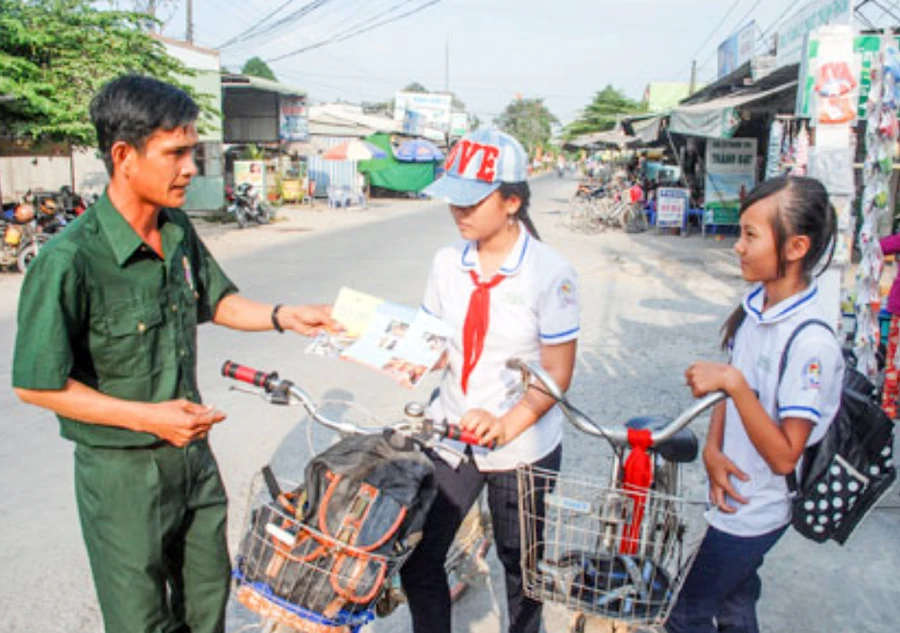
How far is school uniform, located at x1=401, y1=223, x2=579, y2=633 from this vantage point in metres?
2.23

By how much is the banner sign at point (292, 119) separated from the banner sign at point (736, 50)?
1265cm

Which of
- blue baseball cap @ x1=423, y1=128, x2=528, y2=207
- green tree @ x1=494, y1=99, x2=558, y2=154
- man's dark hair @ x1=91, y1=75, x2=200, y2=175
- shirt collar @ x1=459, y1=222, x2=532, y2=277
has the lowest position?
shirt collar @ x1=459, y1=222, x2=532, y2=277

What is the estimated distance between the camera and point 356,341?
2.05 metres

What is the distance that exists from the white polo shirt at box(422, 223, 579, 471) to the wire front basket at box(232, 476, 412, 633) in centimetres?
63

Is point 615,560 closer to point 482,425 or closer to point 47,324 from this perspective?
point 482,425

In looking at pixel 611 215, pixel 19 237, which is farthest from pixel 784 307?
pixel 611 215

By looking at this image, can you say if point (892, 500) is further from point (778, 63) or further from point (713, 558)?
point (778, 63)

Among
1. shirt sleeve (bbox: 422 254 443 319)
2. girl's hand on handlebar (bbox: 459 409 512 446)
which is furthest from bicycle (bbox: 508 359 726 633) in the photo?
shirt sleeve (bbox: 422 254 443 319)

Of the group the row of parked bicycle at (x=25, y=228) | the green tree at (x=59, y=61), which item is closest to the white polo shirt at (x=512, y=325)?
the row of parked bicycle at (x=25, y=228)

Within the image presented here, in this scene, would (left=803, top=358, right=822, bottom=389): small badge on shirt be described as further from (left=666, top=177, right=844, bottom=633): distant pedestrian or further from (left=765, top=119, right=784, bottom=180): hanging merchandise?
(left=765, top=119, right=784, bottom=180): hanging merchandise

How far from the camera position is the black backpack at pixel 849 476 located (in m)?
2.13

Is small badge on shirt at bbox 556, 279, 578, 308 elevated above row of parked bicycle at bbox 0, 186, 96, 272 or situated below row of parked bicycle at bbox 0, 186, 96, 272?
above

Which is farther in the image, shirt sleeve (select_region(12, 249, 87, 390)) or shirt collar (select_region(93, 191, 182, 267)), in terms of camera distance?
shirt collar (select_region(93, 191, 182, 267))

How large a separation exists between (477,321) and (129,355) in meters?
0.94
